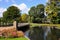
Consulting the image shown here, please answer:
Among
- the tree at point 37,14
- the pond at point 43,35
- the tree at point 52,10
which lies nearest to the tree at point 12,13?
the tree at point 37,14

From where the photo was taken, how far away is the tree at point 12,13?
365 feet

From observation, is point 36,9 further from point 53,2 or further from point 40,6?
point 53,2

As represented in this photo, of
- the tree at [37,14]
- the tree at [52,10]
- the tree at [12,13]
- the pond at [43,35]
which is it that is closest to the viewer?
Result: the pond at [43,35]

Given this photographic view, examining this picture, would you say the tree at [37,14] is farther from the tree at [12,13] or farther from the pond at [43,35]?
the pond at [43,35]

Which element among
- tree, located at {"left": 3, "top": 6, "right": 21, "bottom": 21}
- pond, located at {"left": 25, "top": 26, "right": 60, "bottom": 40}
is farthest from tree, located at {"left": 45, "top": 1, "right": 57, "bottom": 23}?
pond, located at {"left": 25, "top": 26, "right": 60, "bottom": 40}

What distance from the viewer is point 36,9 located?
137500 millimetres

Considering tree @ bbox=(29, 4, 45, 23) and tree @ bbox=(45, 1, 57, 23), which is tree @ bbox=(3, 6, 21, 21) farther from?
tree @ bbox=(45, 1, 57, 23)

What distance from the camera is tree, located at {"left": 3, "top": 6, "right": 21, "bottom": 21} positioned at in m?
111

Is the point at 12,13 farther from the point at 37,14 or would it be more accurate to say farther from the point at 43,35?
the point at 43,35

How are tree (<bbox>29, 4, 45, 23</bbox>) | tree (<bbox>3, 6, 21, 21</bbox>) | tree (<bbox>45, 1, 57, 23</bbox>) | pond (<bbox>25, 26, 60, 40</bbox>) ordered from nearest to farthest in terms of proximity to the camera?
Answer: pond (<bbox>25, 26, 60, 40</bbox>) → tree (<bbox>45, 1, 57, 23</bbox>) → tree (<bbox>3, 6, 21, 21</bbox>) → tree (<bbox>29, 4, 45, 23</bbox>)

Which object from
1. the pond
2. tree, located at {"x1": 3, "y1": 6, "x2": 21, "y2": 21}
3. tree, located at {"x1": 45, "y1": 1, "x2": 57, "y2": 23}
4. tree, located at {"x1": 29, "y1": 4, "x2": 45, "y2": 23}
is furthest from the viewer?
tree, located at {"x1": 29, "y1": 4, "x2": 45, "y2": 23}

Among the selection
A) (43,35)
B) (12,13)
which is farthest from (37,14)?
(43,35)

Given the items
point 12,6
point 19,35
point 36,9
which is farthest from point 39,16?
point 19,35

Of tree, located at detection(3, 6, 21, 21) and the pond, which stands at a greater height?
tree, located at detection(3, 6, 21, 21)
